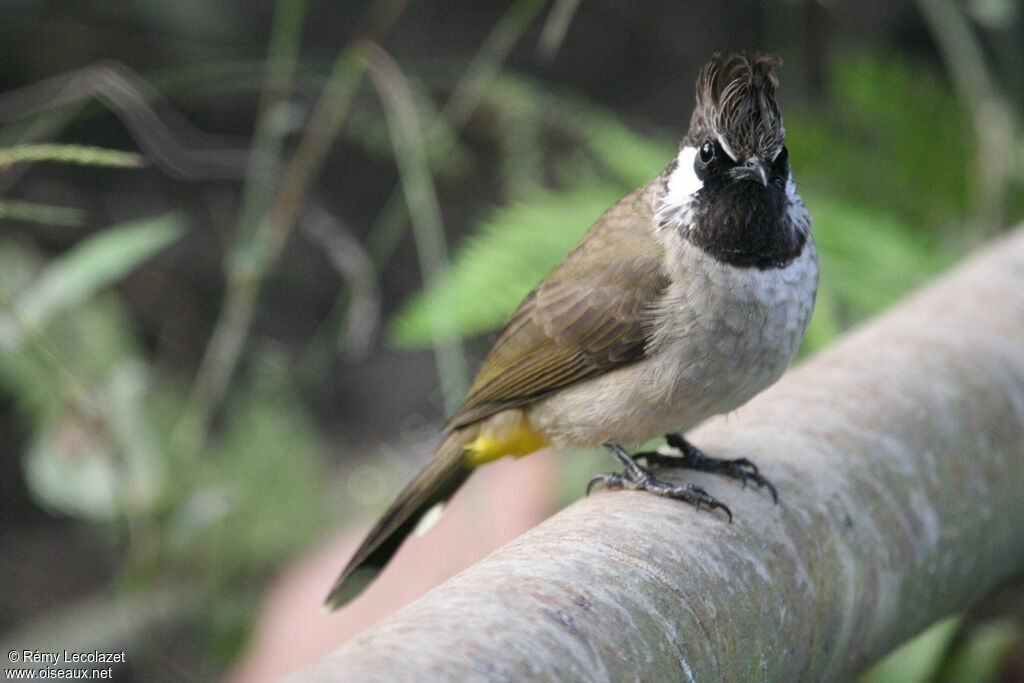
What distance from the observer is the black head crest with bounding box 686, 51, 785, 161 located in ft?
6.33

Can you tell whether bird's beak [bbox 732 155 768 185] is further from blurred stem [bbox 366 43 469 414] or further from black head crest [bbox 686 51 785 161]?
blurred stem [bbox 366 43 469 414]

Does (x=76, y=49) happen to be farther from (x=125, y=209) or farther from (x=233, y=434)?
(x=233, y=434)

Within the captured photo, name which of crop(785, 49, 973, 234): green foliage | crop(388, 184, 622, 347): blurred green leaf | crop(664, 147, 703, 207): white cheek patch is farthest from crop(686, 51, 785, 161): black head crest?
crop(785, 49, 973, 234): green foliage

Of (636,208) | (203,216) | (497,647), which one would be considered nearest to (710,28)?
(203,216)

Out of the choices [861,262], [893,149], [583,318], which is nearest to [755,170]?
[583,318]

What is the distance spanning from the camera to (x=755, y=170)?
2004 millimetres

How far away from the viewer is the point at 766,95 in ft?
6.36

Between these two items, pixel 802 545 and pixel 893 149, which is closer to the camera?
pixel 802 545

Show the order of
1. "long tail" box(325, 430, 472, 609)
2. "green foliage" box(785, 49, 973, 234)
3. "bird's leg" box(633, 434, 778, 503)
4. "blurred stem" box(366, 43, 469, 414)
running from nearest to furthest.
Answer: "bird's leg" box(633, 434, 778, 503) < "long tail" box(325, 430, 472, 609) < "blurred stem" box(366, 43, 469, 414) < "green foliage" box(785, 49, 973, 234)

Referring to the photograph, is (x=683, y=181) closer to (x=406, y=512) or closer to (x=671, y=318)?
(x=671, y=318)

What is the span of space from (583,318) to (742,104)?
54 centimetres

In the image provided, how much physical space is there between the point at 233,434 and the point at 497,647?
3.40 m

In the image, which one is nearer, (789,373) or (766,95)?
(766,95)

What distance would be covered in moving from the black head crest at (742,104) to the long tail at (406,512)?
0.82 m
